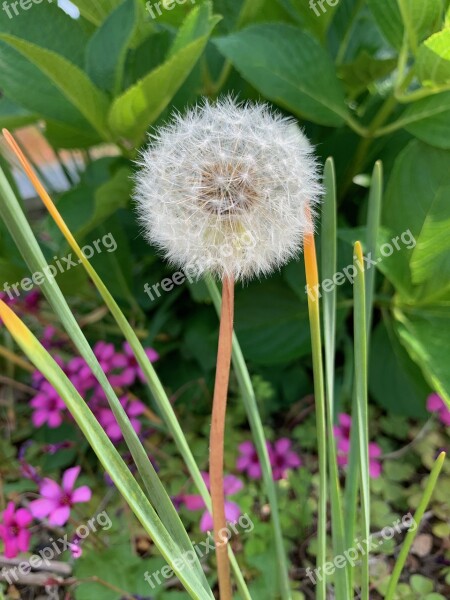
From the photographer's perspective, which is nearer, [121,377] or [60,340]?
[121,377]

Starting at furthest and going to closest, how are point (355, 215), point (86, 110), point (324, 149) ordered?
1. point (355, 215)
2. point (324, 149)
3. point (86, 110)

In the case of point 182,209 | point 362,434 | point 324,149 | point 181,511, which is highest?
point 182,209

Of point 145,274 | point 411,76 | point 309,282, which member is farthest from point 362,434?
point 145,274

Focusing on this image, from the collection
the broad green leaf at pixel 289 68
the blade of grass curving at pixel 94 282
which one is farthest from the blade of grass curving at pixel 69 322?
the broad green leaf at pixel 289 68

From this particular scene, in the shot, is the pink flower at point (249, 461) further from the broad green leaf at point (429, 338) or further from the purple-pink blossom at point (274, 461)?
the broad green leaf at point (429, 338)

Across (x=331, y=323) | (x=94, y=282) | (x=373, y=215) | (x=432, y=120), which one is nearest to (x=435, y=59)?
(x=432, y=120)

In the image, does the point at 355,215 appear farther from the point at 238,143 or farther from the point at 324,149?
the point at 238,143

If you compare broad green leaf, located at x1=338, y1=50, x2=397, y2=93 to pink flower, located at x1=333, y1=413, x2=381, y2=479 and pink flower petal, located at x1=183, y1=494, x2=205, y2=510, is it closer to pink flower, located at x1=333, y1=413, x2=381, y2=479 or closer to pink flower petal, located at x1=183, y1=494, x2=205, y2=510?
pink flower, located at x1=333, y1=413, x2=381, y2=479
